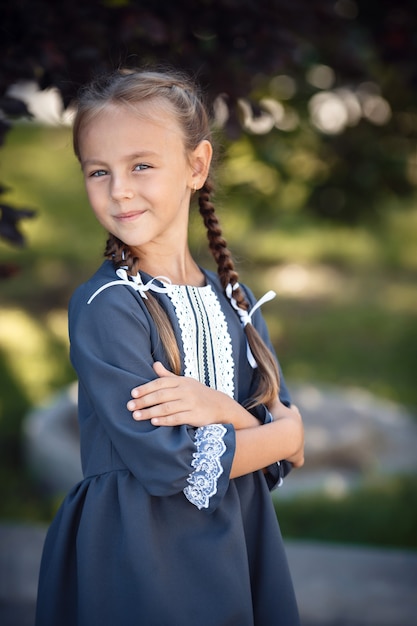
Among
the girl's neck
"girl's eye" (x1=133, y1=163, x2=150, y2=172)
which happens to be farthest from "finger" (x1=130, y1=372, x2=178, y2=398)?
"girl's eye" (x1=133, y1=163, x2=150, y2=172)

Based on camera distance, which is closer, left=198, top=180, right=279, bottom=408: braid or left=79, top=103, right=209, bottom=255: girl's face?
left=79, top=103, right=209, bottom=255: girl's face

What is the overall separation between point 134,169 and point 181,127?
0.51ft

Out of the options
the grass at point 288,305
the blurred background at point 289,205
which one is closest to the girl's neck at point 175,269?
the blurred background at point 289,205

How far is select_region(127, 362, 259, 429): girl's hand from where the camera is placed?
1.59m

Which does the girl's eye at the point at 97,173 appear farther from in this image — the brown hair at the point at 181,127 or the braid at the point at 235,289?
the braid at the point at 235,289

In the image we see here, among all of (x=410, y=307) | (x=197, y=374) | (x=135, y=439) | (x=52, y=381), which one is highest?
(x=410, y=307)

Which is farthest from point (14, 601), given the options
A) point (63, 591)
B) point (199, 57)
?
point (199, 57)

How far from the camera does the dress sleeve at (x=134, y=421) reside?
5.17 ft

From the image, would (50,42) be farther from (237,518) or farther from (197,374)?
(237,518)

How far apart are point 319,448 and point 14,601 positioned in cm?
184

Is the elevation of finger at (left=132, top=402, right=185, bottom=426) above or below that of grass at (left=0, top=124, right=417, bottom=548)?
below

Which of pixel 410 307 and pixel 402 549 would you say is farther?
pixel 410 307

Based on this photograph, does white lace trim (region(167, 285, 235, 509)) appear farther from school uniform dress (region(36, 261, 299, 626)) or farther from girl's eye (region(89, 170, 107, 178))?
girl's eye (region(89, 170, 107, 178))

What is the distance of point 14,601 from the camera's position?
2.83 metres
